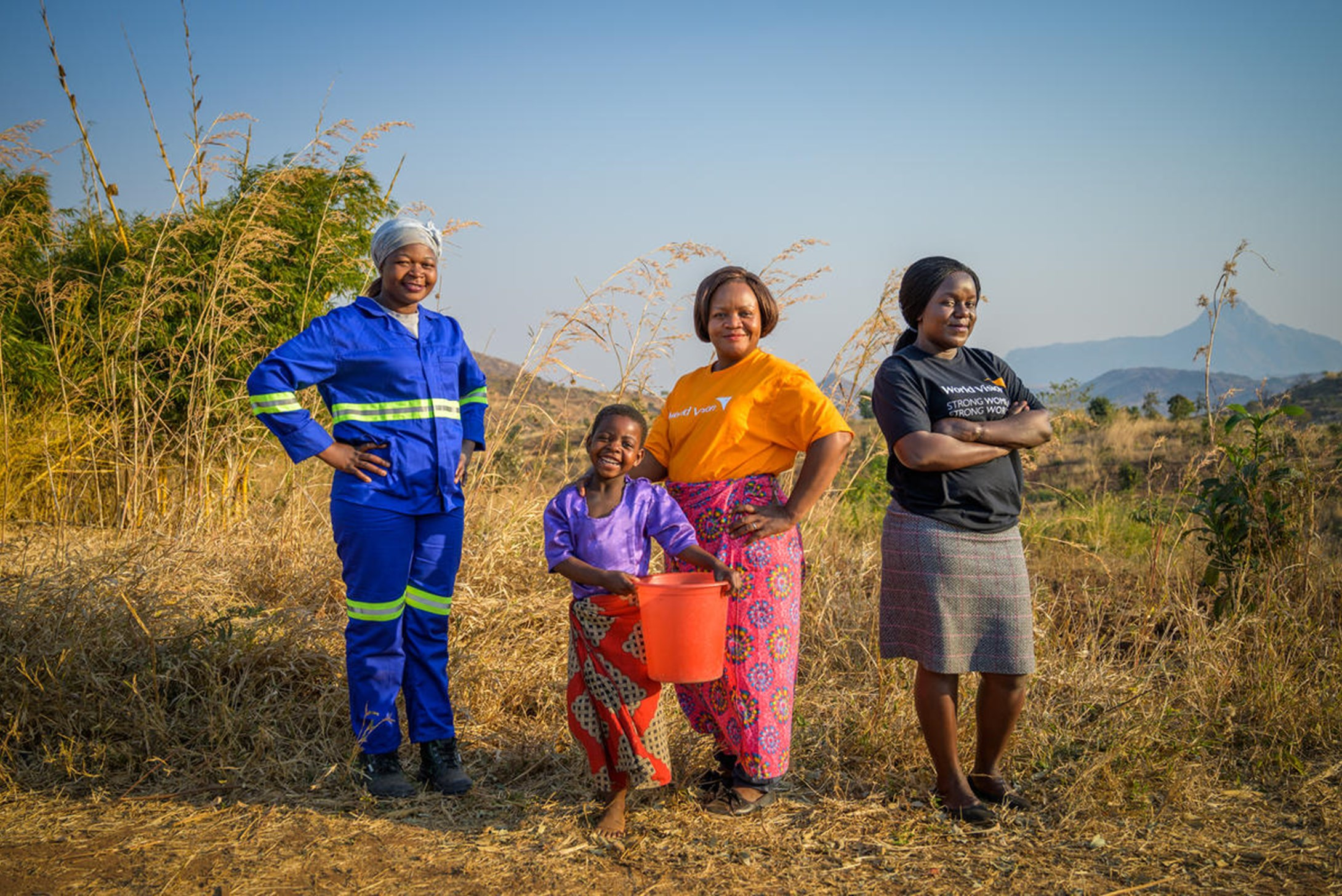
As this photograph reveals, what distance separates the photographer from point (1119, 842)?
2707mm

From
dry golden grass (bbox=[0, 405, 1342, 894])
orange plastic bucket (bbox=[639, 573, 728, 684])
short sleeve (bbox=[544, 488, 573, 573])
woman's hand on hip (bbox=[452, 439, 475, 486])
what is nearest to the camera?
orange plastic bucket (bbox=[639, 573, 728, 684])

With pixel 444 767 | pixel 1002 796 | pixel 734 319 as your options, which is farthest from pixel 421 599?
pixel 1002 796

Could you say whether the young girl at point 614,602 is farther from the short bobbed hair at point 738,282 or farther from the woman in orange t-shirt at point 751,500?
the short bobbed hair at point 738,282

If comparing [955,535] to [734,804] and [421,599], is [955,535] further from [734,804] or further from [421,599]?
[421,599]

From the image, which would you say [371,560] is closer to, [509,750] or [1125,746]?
[509,750]

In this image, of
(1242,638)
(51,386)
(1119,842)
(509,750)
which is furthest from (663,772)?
(51,386)

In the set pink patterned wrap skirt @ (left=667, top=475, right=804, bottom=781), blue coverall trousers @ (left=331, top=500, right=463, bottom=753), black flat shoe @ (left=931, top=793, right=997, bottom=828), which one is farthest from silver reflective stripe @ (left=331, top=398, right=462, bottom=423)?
black flat shoe @ (left=931, top=793, right=997, bottom=828)

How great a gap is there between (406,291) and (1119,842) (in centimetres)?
295

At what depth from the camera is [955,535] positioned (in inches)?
110

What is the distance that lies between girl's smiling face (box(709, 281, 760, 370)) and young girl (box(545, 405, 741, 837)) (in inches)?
15.7

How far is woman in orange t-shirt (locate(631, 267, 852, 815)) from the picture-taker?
109 inches

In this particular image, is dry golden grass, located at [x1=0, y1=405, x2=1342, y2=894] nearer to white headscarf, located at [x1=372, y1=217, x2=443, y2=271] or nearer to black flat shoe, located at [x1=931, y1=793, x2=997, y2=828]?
black flat shoe, located at [x1=931, y1=793, x2=997, y2=828]

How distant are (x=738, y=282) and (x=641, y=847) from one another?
1789mm

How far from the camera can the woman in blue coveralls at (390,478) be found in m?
3.00
